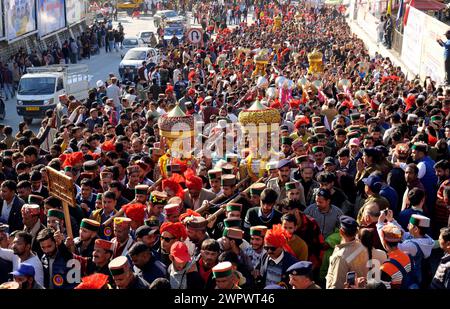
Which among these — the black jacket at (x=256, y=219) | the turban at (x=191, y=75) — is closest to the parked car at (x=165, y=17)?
the turban at (x=191, y=75)

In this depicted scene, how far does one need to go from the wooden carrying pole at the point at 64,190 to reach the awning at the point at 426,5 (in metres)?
22.1

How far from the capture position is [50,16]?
38.9 meters

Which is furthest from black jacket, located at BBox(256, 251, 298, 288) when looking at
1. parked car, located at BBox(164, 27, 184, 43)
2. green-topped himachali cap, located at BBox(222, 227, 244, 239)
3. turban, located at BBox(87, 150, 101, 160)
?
parked car, located at BBox(164, 27, 184, 43)

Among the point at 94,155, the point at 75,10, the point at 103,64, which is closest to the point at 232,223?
the point at 94,155

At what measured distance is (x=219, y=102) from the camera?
1727 cm

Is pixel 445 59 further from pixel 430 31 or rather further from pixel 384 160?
pixel 384 160

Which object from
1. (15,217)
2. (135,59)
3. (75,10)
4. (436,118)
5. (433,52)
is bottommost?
(75,10)

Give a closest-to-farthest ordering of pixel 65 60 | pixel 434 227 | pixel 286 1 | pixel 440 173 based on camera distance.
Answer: pixel 434 227 → pixel 440 173 → pixel 65 60 → pixel 286 1

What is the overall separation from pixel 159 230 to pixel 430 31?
1689 centimetres

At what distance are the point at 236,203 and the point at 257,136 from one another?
296 cm

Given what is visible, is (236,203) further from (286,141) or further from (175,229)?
(286,141)

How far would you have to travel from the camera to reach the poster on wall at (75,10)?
4322cm

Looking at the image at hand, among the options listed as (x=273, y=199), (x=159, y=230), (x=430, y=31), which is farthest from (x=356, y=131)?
(x=430, y=31)

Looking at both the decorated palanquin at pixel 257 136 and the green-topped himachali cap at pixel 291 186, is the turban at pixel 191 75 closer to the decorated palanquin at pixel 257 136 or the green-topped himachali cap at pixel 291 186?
the decorated palanquin at pixel 257 136
